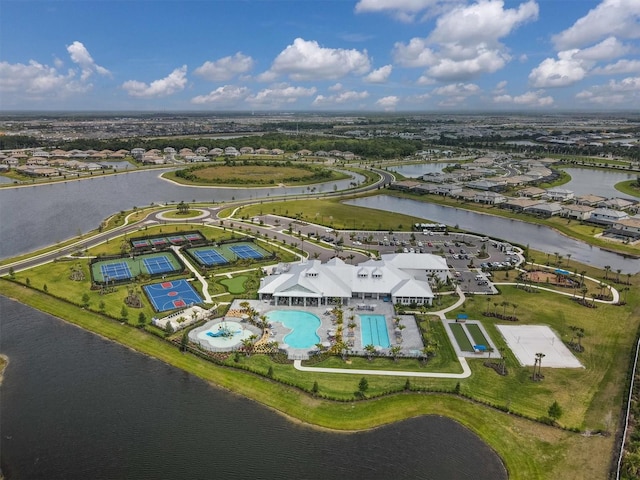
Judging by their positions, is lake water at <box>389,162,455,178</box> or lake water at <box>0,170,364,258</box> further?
lake water at <box>389,162,455,178</box>

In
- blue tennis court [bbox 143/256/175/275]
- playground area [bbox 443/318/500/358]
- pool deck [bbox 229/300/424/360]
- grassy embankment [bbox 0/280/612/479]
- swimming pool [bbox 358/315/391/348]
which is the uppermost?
blue tennis court [bbox 143/256/175/275]

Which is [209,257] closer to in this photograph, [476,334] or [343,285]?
[343,285]

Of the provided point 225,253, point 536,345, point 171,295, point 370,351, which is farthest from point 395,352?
point 225,253

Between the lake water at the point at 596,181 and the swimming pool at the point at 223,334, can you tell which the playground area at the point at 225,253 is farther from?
Answer: the lake water at the point at 596,181

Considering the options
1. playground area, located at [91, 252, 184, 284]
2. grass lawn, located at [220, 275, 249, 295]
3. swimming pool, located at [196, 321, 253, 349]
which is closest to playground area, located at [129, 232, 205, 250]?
playground area, located at [91, 252, 184, 284]

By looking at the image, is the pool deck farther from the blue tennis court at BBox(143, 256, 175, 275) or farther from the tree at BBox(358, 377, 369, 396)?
the blue tennis court at BBox(143, 256, 175, 275)

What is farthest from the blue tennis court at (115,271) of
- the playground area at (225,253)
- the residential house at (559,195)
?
the residential house at (559,195)
